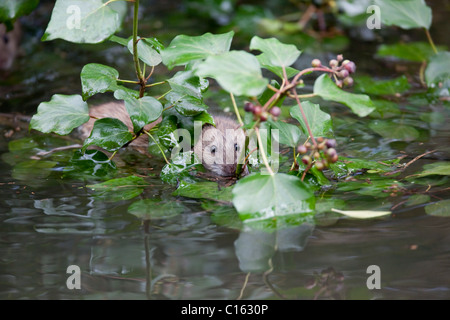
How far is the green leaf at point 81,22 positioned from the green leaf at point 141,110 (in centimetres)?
39

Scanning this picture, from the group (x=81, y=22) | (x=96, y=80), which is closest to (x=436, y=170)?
(x=96, y=80)

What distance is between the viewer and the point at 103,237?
97.1 inches

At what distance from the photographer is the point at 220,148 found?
3.79 m

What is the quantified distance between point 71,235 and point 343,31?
214 inches

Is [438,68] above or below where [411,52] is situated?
below

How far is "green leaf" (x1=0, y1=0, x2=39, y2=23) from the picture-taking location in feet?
11.2

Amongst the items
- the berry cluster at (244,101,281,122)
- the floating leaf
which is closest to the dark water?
the floating leaf

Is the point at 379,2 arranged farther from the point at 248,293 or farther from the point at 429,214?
the point at 248,293

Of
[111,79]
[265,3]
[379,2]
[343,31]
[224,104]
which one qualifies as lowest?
[111,79]

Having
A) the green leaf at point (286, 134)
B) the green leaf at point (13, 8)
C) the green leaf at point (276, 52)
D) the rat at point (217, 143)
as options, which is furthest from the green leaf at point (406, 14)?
the green leaf at point (13, 8)

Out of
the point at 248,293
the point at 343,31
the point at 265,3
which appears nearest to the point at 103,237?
the point at 248,293

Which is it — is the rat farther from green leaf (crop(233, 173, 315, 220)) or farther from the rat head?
green leaf (crop(233, 173, 315, 220))

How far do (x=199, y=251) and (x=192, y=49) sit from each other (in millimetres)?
966

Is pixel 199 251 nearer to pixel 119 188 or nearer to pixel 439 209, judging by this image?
pixel 119 188
